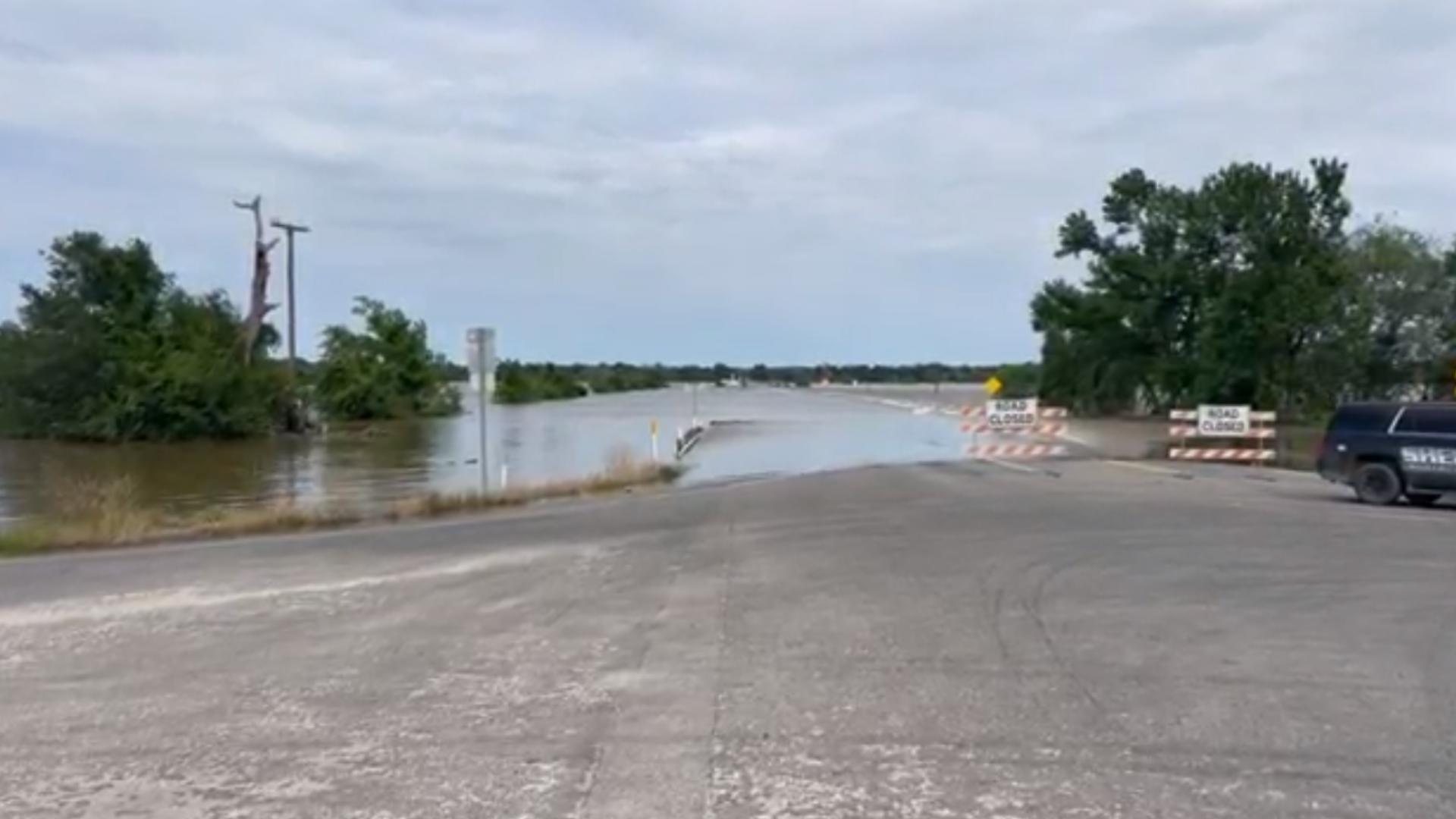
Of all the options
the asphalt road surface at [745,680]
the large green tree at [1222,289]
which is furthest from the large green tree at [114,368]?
the asphalt road surface at [745,680]

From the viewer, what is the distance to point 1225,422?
32.0 metres

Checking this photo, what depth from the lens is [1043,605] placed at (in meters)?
10.2

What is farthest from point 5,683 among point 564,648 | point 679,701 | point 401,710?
A: point 679,701

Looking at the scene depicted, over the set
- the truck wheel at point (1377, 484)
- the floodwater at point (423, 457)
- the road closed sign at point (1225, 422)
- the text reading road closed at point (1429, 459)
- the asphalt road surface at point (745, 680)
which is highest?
the road closed sign at point (1225, 422)

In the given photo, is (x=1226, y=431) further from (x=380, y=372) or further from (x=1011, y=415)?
(x=380, y=372)

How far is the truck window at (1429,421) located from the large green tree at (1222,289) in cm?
3420

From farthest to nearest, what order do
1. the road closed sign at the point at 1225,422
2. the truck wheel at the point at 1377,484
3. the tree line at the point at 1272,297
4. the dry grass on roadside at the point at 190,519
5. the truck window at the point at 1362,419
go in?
the tree line at the point at 1272,297 < the road closed sign at the point at 1225,422 < the truck window at the point at 1362,419 < the truck wheel at the point at 1377,484 < the dry grass on roadside at the point at 190,519

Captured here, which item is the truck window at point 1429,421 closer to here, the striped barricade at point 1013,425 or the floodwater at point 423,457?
the striped barricade at point 1013,425

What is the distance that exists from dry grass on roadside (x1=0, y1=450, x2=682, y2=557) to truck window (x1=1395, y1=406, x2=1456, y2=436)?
45.6 ft

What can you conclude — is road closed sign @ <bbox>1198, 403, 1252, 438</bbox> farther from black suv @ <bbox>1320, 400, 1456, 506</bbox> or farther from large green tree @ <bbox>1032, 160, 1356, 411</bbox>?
large green tree @ <bbox>1032, 160, 1356, 411</bbox>

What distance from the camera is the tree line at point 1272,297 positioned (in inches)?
2133

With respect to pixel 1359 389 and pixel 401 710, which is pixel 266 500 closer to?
pixel 401 710

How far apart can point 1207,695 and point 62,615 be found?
8.69m

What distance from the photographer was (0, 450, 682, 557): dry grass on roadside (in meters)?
17.2
